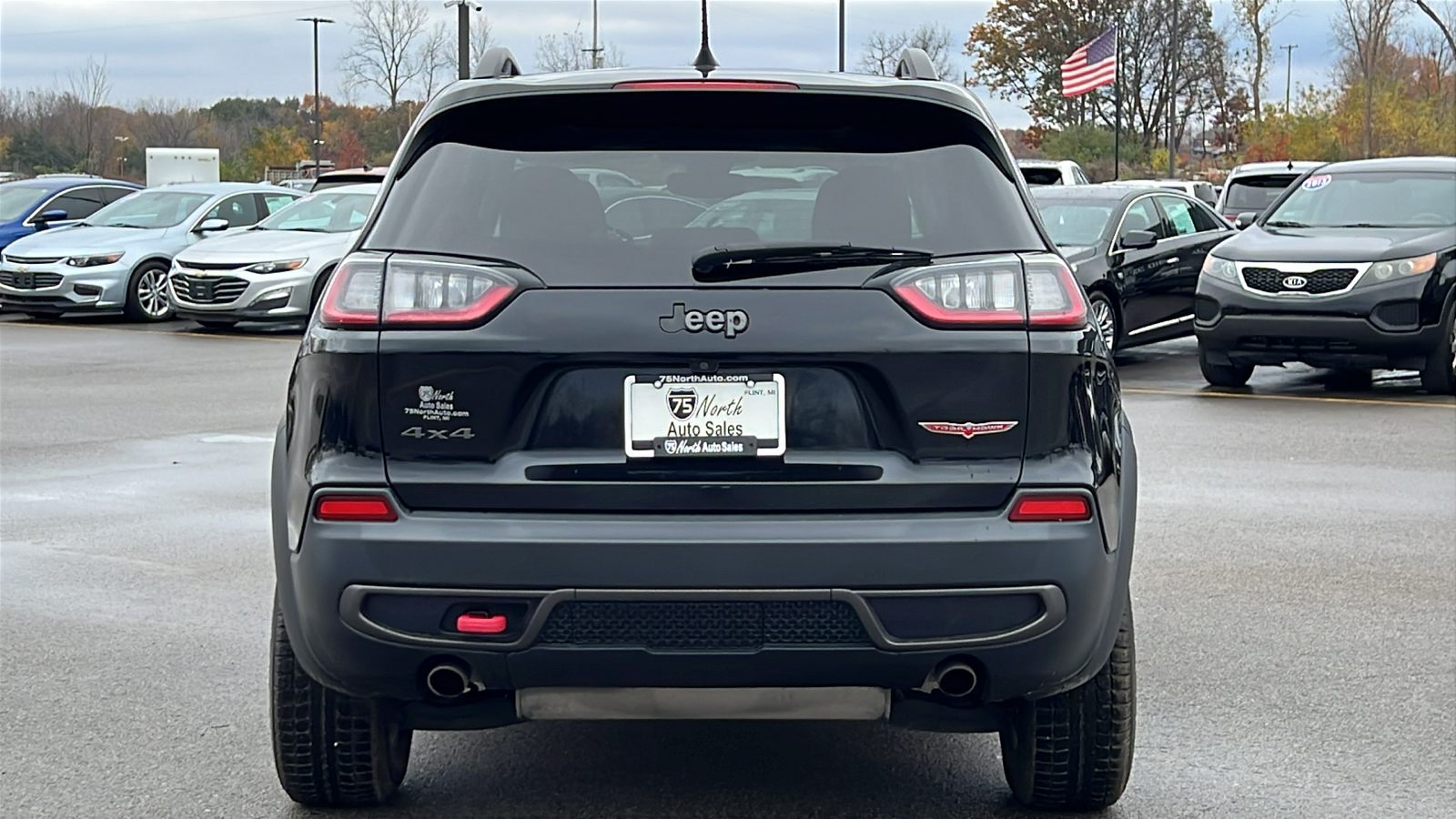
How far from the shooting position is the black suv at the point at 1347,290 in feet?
41.7

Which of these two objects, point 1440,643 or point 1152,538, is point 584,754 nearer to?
point 1440,643

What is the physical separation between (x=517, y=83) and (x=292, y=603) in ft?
3.83

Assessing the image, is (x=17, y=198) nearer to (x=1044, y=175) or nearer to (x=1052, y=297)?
(x=1044, y=175)

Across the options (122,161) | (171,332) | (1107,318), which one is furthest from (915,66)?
(122,161)

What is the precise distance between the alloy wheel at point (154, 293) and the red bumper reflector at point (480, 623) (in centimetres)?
1837

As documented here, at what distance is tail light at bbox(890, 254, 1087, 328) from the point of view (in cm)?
349

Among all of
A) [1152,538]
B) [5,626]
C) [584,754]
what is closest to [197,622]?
[5,626]

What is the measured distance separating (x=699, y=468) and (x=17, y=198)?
23.5 m

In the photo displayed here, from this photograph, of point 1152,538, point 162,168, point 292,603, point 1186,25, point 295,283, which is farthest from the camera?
point 1186,25

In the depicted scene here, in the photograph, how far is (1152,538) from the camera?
7.60 m

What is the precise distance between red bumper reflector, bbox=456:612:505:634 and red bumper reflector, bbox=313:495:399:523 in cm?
23

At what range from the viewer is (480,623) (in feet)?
11.3

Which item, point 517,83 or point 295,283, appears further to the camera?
point 295,283

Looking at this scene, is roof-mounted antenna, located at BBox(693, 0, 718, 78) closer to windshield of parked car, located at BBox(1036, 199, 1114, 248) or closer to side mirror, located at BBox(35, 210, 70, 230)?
windshield of parked car, located at BBox(1036, 199, 1114, 248)
